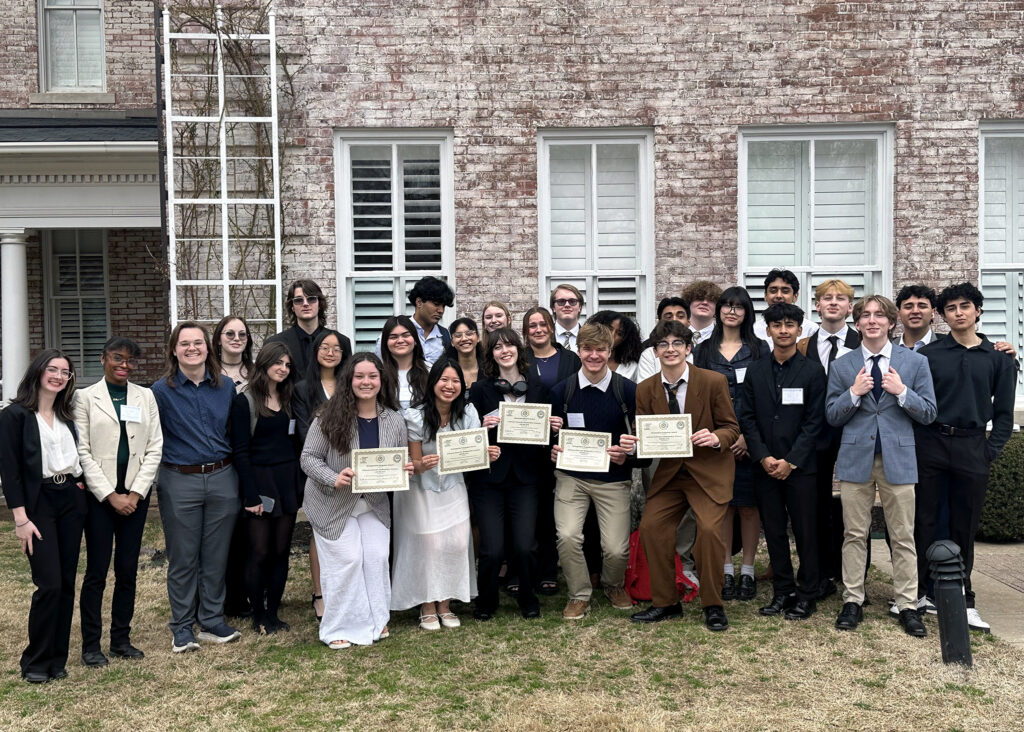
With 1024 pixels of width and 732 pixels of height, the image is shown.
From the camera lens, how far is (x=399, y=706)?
5.47 metres

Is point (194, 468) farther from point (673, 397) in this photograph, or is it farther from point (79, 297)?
point (79, 297)

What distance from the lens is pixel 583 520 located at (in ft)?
23.2

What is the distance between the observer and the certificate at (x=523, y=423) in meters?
6.73

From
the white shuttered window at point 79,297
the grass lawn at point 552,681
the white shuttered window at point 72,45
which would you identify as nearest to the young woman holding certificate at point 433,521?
the grass lawn at point 552,681

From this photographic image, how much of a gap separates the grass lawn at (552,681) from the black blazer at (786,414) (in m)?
1.14

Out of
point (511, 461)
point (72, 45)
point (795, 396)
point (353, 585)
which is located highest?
point (72, 45)

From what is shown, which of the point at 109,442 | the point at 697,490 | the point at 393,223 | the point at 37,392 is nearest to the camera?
the point at 37,392

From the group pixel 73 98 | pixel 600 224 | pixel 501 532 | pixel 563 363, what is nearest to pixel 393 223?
pixel 600 224

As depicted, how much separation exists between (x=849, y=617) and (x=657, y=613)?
1.25 meters

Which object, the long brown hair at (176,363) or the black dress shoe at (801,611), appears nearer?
the long brown hair at (176,363)

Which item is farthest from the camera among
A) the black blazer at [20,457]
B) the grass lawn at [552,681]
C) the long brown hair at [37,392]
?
the long brown hair at [37,392]

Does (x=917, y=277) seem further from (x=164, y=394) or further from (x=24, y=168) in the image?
(x=24, y=168)

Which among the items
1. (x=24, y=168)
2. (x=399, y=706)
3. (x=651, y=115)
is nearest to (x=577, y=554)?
(x=399, y=706)

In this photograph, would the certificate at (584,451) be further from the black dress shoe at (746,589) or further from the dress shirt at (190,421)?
the dress shirt at (190,421)
